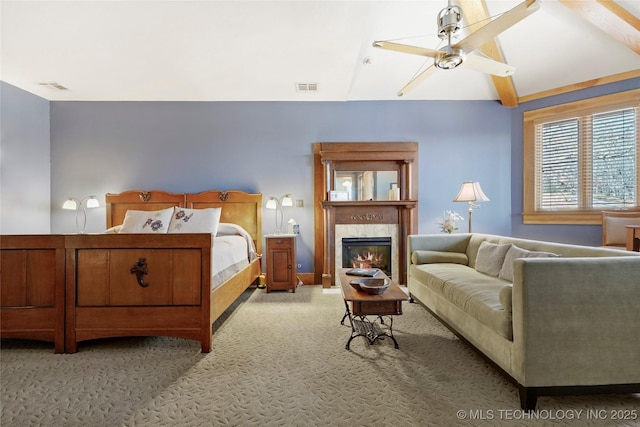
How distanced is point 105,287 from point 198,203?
7.71 ft

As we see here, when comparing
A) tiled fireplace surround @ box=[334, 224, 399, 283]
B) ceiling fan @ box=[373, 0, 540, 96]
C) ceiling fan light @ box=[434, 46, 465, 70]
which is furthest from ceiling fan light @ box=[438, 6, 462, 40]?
tiled fireplace surround @ box=[334, 224, 399, 283]

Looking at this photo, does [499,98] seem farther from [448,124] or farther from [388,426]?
[388,426]

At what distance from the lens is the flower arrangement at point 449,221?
14.3 ft

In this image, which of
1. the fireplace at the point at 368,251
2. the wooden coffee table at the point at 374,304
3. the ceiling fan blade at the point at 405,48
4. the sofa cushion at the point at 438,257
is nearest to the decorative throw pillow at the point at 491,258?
the sofa cushion at the point at 438,257

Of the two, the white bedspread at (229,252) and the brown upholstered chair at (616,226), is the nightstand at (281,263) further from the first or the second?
the brown upholstered chair at (616,226)

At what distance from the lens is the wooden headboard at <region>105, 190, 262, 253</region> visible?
4.61 meters

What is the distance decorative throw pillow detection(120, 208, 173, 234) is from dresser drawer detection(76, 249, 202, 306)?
1350mm

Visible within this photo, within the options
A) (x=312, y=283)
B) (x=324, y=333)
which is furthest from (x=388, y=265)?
(x=324, y=333)

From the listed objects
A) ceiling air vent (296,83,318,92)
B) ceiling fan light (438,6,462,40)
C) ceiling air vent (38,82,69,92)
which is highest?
ceiling air vent (296,83,318,92)

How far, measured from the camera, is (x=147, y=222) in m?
3.82

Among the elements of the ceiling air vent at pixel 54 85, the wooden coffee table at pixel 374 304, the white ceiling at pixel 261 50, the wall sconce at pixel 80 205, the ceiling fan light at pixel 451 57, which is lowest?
the wooden coffee table at pixel 374 304

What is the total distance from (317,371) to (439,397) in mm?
771

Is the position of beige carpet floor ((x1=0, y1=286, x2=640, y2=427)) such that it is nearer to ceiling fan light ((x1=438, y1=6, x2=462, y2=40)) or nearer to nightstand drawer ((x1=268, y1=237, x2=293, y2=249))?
nightstand drawer ((x1=268, y1=237, x2=293, y2=249))

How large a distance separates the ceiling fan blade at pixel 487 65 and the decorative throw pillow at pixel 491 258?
1563 millimetres
